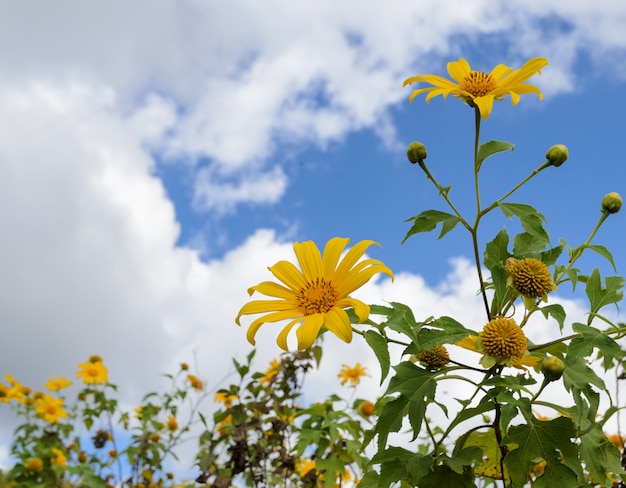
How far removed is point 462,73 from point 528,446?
103 cm

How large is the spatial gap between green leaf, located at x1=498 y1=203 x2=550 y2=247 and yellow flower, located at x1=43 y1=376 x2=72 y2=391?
426cm

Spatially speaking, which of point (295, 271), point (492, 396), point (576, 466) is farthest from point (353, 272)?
point (576, 466)

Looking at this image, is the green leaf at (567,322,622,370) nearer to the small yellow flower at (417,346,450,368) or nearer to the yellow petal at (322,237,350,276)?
the small yellow flower at (417,346,450,368)

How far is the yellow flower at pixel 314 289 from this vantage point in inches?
60.3

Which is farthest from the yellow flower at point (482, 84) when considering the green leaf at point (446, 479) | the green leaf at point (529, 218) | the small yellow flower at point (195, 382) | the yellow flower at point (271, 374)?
the small yellow flower at point (195, 382)

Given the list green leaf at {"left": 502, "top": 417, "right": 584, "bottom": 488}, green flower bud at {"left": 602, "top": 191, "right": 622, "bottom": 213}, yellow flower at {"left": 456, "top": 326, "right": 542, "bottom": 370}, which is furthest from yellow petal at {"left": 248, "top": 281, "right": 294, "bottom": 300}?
green flower bud at {"left": 602, "top": 191, "right": 622, "bottom": 213}

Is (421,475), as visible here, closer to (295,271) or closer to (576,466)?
(576,466)

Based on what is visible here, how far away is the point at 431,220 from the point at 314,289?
A: 1.13 ft

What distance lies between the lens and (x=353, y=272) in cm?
165

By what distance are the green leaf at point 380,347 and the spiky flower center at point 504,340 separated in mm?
272

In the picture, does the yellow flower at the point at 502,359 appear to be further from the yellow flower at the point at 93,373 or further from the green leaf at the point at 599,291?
the yellow flower at the point at 93,373

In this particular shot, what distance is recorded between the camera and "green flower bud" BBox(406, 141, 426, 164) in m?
1.78

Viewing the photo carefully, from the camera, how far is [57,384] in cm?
499

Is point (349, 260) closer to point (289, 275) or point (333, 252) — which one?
point (333, 252)
